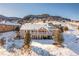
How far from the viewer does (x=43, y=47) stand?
5.74ft

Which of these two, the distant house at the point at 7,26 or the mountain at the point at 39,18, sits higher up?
the mountain at the point at 39,18

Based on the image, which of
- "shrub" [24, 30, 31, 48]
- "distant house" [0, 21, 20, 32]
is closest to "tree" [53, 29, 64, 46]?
"shrub" [24, 30, 31, 48]

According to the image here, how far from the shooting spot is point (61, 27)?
5.78 ft

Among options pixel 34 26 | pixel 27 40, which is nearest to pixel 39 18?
pixel 34 26

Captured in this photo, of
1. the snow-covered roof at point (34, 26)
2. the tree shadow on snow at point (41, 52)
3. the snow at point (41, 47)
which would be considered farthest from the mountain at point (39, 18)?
the tree shadow on snow at point (41, 52)

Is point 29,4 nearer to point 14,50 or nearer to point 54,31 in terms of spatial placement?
point 54,31

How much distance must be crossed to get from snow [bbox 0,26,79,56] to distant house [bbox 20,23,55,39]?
0.06m

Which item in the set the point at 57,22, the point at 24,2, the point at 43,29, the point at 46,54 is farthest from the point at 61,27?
the point at 24,2

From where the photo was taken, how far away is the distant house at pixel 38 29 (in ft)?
5.74

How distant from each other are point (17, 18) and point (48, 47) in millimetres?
447

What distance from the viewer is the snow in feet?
5.67

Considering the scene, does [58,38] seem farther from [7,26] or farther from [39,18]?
[7,26]

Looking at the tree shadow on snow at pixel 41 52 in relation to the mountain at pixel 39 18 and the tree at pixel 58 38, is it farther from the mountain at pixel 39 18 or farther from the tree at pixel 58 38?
the mountain at pixel 39 18

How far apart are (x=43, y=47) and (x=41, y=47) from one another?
0.8 inches
